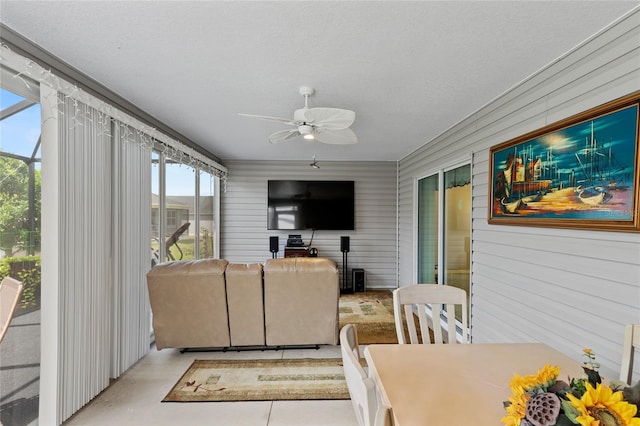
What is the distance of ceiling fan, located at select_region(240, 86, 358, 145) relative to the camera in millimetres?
2451

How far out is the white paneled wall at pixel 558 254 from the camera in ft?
5.37

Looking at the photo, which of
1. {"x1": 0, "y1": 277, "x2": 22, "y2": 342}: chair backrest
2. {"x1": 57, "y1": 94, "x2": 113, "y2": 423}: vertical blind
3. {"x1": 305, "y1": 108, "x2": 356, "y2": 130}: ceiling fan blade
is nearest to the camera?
{"x1": 0, "y1": 277, "x2": 22, "y2": 342}: chair backrest

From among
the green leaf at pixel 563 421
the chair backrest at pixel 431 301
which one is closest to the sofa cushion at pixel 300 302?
the chair backrest at pixel 431 301

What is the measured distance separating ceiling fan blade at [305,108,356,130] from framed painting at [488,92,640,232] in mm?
1419

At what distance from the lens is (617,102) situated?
1.63m

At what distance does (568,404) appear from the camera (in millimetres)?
737

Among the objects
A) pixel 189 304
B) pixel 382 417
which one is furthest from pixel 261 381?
pixel 382 417

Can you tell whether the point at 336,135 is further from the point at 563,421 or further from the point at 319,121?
the point at 563,421

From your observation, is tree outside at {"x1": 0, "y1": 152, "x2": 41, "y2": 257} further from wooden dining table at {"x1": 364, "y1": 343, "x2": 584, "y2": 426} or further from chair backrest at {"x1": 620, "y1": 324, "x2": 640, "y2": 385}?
chair backrest at {"x1": 620, "y1": 324, "x2": 640, "y2": 385}

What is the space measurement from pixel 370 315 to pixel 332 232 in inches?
83.8

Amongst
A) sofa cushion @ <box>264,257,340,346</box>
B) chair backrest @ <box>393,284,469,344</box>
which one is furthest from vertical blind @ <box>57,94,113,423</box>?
chair backrest @ <box>393,284,469,344</box>

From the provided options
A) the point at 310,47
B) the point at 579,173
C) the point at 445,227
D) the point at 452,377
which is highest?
the point at 310,47

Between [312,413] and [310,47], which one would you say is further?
[312,413]

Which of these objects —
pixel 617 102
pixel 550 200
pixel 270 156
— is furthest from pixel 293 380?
pixel 270 156
